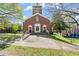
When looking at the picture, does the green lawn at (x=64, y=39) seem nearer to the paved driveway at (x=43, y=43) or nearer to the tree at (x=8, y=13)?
the paved driveway at (x=43, y=43)

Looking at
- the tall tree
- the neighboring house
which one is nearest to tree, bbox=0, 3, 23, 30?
the tall tree

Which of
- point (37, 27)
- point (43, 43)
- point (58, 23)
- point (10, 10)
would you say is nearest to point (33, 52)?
point (43, 43)

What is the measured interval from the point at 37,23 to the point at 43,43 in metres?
0.24

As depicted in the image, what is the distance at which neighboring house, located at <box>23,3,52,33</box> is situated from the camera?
2.77m

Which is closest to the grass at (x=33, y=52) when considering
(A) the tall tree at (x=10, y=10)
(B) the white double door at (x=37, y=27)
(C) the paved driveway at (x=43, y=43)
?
(C) the paved driveway at (x=43, y=43)

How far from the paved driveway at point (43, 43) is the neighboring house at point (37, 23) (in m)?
0.08

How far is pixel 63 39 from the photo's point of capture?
2797 millimetres

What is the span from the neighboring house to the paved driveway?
0.08 meters

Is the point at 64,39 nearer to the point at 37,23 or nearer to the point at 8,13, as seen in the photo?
the point at 37,23

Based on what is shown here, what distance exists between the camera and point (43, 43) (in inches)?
108

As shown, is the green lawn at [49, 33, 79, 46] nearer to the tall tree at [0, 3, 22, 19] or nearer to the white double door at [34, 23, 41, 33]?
the white double door at [34, 23, 41, 33]

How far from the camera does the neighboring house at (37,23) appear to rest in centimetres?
277

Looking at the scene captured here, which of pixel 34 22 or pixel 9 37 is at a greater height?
pixel 34 22

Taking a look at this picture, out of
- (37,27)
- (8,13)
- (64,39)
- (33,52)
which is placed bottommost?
(33,52)
